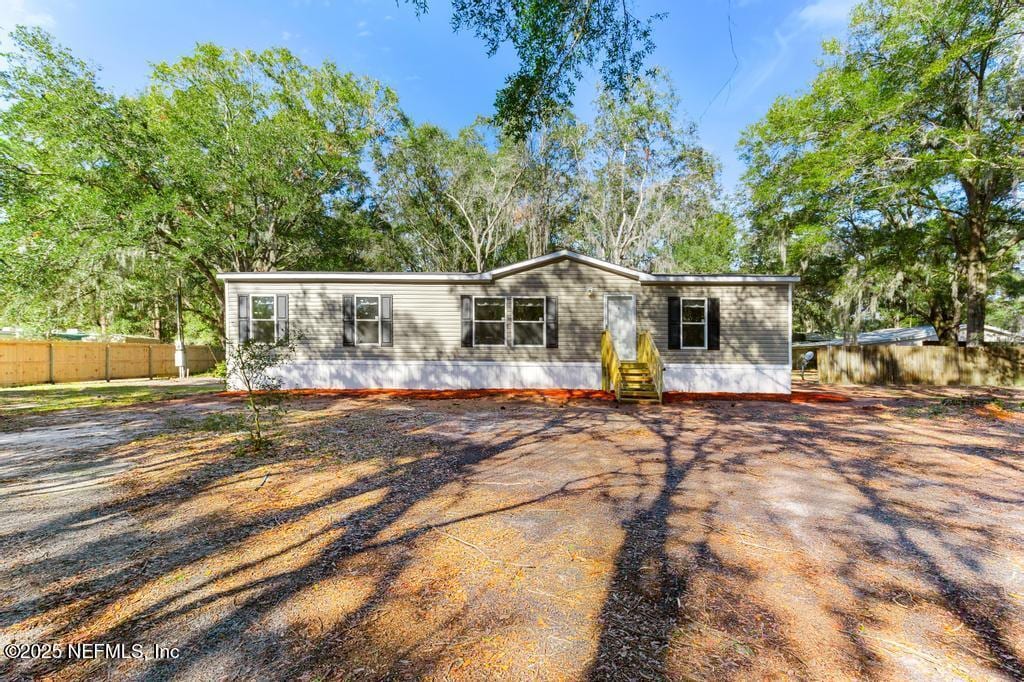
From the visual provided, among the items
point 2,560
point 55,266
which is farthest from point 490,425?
point 55,266

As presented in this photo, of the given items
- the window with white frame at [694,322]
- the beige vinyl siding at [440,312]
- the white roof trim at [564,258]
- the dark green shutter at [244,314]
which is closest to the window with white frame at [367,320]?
the beige vinyl siding at [440,312]

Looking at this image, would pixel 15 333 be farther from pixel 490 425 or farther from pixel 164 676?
pixel 164 676

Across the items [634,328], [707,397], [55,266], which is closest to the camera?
[707,397]

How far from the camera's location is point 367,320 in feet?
36.9

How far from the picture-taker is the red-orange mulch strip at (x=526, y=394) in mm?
10008

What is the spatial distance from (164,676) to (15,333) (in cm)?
2345

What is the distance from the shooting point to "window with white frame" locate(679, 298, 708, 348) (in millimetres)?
10977

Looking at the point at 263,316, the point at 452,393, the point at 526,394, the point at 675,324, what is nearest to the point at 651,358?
the point at 675,324

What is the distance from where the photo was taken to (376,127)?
1934 cm

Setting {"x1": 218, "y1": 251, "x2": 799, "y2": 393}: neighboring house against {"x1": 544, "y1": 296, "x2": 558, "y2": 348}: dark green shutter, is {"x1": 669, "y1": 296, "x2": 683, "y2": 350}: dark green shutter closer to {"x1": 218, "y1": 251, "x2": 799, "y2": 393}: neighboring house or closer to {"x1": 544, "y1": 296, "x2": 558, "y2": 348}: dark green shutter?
{"x1": 218, "y1": 251, "x2": 799, "y2": 393}: neighboring house

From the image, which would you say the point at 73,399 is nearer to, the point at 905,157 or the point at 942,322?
the point at 905,157

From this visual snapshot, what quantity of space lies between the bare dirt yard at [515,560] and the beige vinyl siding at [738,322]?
5.76 meters

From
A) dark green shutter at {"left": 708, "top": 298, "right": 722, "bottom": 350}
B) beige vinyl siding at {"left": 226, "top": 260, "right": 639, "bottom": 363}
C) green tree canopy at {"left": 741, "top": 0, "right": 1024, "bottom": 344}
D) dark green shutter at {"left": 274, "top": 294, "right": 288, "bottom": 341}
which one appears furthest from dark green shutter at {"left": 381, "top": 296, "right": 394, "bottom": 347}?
green tree canopy at {"left": 741, "top": 0, "right": 1024, "bottom": 344}

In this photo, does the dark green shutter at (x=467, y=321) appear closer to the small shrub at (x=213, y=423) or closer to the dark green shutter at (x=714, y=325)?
the small shrub at (x=213, y=423)
